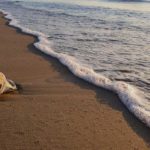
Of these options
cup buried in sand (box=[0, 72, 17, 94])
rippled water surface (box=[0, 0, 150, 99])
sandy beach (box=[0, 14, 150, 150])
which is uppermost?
cup buried in sand (box=[0, 72, 17, 94])

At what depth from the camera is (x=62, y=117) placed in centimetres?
415

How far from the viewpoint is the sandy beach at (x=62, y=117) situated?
3.55m

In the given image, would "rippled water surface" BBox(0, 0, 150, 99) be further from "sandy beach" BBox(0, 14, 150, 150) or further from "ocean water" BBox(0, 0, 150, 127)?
"sandy beach" BBox(0, 14, 150, 150)

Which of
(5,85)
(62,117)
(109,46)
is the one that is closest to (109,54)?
(109,46)

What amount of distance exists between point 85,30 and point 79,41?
225 cm

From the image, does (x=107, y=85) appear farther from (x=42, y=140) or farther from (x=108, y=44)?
(x=108, y=44)

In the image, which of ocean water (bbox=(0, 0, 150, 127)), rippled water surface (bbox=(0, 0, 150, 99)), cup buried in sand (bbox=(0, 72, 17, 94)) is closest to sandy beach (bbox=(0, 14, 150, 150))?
cup buried in sand (bbox=(0, 72, 17, 94))

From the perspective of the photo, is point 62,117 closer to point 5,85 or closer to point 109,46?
point 5,85

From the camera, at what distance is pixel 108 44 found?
866cm

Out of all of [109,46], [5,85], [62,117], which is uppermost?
[5,85]

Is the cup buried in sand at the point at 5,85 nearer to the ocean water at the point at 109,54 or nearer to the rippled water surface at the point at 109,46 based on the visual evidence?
the ocean water at the point at 109,54

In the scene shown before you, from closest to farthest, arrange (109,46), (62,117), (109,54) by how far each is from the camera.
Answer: (62,117)
(109,54)
(109,46)

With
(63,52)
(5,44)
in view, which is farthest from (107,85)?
(5,44)

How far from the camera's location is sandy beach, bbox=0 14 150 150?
3553 mm
